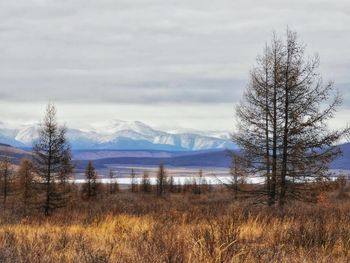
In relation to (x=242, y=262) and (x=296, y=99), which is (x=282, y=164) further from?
(x=242, y=262)

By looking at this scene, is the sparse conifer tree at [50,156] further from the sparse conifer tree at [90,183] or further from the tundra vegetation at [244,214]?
Result: the sparse conifer tree at [90,183]

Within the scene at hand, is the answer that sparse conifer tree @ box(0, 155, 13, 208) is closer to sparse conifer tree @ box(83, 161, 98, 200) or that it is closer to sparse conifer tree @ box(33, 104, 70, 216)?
sparse conifer tree @ box(83, 161, 98, 200)

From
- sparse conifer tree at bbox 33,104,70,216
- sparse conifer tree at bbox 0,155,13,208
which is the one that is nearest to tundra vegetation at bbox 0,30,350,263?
sparse conifer tree at bbox 33,104,70,216

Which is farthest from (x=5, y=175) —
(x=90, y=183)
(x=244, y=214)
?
(x=244, y=214)

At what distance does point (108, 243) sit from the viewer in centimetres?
682

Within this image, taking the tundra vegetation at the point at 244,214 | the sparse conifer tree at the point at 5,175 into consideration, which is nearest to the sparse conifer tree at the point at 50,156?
the tundra vegetation at the point at 244,214

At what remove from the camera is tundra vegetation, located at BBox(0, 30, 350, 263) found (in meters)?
5.53

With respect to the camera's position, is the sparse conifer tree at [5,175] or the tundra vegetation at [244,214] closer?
the tundra vegetation at [244,214]

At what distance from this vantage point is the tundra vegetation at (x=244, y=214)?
5.53 m

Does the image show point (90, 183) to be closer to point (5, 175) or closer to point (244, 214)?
point (5, 175)

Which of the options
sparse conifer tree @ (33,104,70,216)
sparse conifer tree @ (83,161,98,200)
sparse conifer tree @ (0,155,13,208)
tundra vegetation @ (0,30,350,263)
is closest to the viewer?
tundra vegetation @ (0,30,350,263)

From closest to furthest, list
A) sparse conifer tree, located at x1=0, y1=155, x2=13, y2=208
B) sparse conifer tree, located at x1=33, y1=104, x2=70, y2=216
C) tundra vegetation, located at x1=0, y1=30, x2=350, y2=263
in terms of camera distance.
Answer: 1. tundra vegetation, located at x1=0, y1=30, x2=350, y2=263
2. sparse conifer tree, located at x1=33, y1=104, x2=70, y2=216
3. sparse conifer tree, located at x1=0, y1=155, x2=13, y2=208

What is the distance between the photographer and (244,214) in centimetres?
1161

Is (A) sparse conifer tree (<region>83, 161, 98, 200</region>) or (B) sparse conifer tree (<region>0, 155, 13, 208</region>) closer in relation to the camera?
(B) sparse conifer tree (<region>0, 155, 13, 208</region>)
